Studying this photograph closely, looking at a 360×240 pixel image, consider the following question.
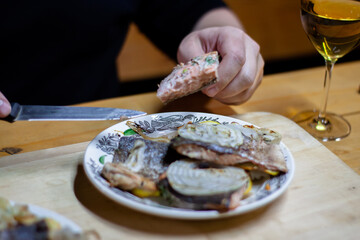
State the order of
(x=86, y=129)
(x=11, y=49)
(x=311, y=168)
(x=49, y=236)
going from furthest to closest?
(x=11, y=49), (x=86, y=129), (x=311, y=168), (x=49, y=236)

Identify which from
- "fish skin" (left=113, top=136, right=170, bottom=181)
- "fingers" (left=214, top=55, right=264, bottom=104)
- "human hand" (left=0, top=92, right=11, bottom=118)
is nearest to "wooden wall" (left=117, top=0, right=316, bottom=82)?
"fingers" (left=214, top=55, right=264, bottom=104)

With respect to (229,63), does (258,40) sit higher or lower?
lower

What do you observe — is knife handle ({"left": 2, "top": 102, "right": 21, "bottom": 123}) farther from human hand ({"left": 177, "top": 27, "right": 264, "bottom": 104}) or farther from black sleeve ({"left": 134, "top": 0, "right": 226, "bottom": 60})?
black sleeve ({"left": 134, "top": 0, "right": 226, "bottom": 60})

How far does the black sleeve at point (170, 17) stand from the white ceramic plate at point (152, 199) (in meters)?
0.89

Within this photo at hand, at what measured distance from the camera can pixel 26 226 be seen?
27.9 inches

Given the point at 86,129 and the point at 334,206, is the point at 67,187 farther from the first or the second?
the point at 334,206

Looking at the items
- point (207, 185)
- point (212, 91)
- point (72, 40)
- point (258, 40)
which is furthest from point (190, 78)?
point (258, 40)

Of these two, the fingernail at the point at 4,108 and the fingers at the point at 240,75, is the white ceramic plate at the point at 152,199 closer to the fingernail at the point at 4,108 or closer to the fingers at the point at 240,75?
the fingers at the point at 240,75

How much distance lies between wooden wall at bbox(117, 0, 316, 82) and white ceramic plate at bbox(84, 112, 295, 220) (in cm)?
204

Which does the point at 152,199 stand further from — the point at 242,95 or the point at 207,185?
the point at 242,95

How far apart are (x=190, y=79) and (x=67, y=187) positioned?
48 centimetres

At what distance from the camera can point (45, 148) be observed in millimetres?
1249

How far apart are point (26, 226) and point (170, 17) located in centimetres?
155

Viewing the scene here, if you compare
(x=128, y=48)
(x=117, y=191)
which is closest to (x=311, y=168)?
(x=117, y=191)
